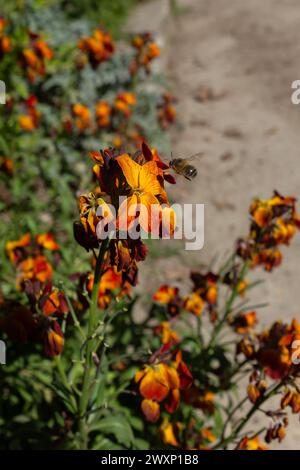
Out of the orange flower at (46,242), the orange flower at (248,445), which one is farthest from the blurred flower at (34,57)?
the orange flower at (248,445)

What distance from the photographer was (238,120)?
582 centimetres

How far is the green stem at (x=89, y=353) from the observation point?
162 centimetres

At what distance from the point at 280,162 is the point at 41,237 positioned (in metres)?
2.99

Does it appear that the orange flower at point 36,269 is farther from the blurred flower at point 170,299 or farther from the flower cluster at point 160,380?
the flower cluster at point 160,380

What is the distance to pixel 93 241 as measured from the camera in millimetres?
1539

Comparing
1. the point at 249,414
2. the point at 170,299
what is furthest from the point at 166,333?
the point at 249,414

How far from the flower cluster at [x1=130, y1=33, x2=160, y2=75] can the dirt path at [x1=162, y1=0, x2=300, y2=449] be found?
1.01 meters

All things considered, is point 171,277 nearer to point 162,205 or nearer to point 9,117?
point 9,117

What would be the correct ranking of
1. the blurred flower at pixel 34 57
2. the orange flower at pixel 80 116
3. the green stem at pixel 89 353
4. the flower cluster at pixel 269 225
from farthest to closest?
the orange flower at pixel 80 116 < the blurred flower at pixel 34 57 < the flower cluster at pixel 269 225 < the green stem at pixel 89 353

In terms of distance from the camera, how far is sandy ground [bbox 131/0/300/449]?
4.08 meters

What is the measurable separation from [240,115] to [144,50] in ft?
5.42

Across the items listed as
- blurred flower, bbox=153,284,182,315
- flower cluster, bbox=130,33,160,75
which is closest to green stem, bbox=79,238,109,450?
blurred flower, bbox=153,284,182,315

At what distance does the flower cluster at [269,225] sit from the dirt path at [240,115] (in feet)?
3.66

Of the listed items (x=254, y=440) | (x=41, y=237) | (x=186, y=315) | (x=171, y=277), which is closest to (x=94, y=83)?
(x=171, y=277)
